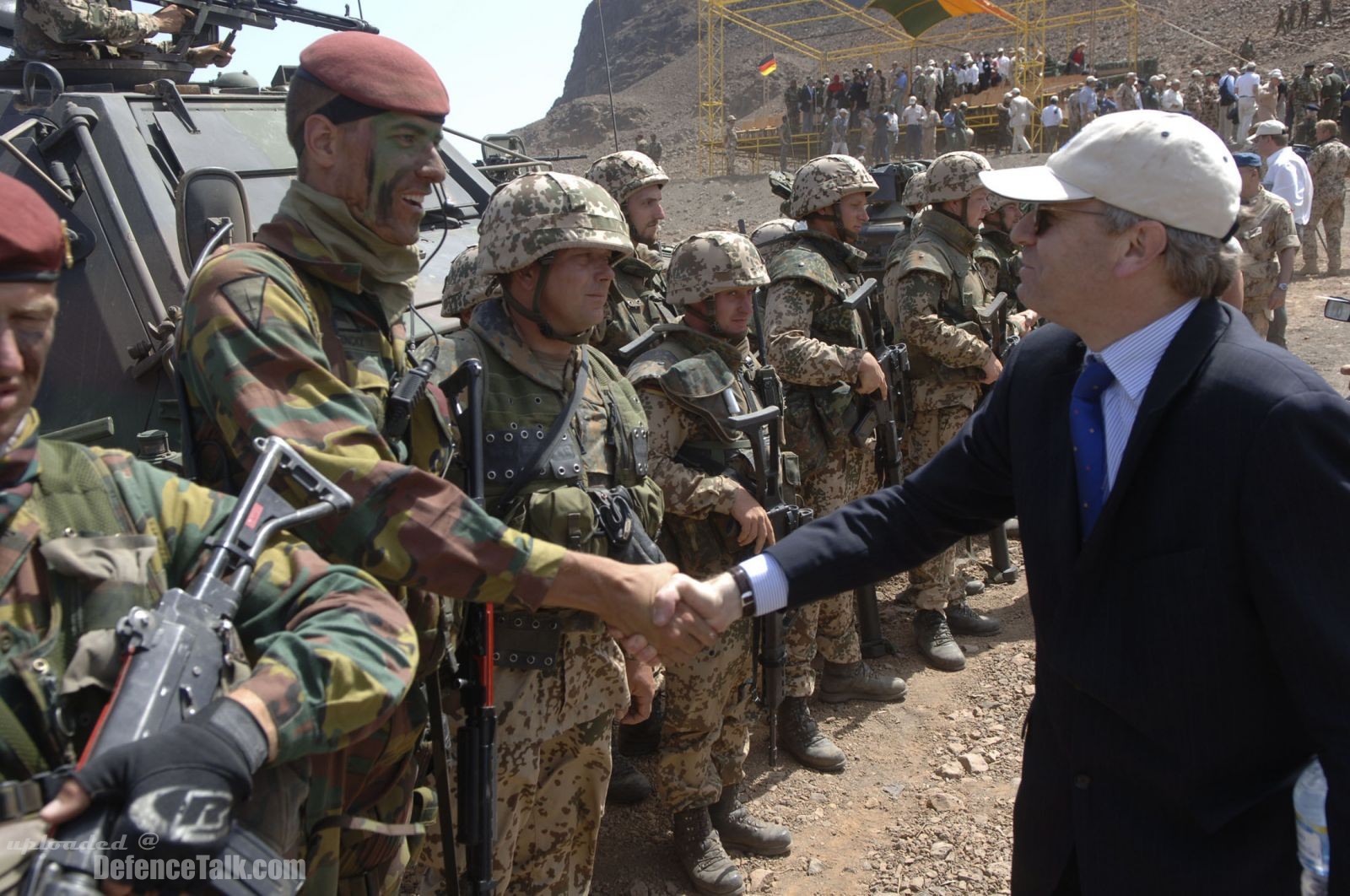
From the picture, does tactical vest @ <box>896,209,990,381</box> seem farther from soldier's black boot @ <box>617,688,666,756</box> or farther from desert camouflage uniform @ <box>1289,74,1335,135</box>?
desert camouflage uniform @ <box>1289,74,1335,135</box>

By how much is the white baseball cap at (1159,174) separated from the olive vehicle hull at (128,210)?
7.04 feet

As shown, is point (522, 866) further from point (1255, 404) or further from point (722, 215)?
point (722, 215)

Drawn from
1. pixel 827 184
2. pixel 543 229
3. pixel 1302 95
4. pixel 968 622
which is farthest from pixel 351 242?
pixel 1302 95

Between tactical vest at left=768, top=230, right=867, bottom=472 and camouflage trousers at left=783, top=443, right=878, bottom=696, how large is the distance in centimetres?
12

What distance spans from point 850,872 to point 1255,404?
2926 mm

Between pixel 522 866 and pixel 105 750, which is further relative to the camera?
pixel 522 866

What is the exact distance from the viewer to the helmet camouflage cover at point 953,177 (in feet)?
20.5

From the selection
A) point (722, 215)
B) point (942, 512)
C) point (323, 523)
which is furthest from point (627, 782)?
point (722, 215)

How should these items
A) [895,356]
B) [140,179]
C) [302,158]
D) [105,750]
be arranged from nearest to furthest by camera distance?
1. [105,750]
2. [302,158]
3. [140,179]
4. [895,356]

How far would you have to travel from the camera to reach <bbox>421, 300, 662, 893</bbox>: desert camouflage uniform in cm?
301

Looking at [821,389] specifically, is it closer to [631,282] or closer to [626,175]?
[631,282]

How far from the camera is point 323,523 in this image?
216cm

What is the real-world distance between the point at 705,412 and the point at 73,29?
12.1 ft

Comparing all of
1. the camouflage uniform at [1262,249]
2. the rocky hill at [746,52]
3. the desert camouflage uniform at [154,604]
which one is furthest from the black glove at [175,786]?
the rocky hill at [746,52]
